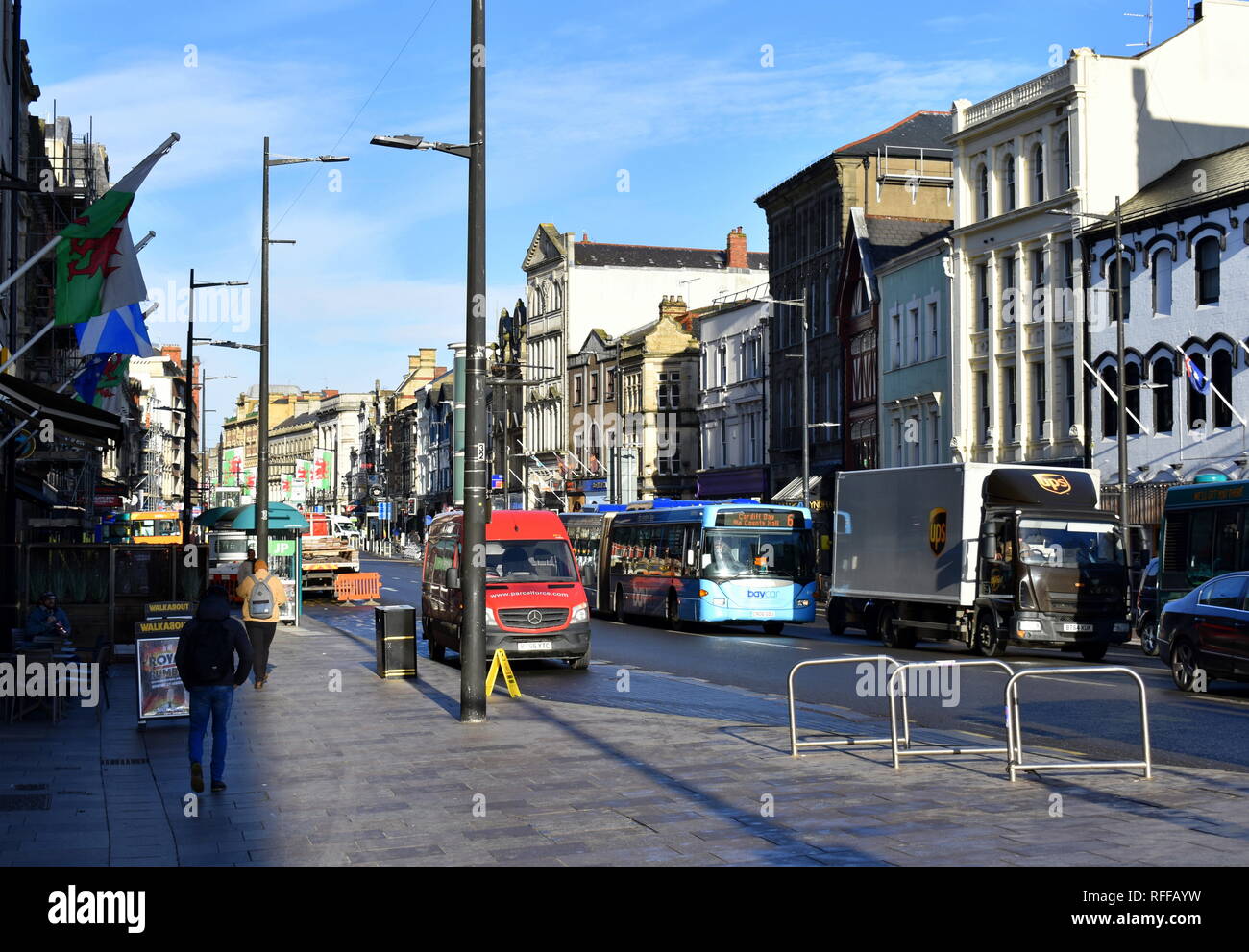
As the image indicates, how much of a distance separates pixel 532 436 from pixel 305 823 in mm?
97620

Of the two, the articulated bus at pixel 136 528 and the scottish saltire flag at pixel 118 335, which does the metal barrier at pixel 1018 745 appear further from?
the articulated bus at pixel 136 528

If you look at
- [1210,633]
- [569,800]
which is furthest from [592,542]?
[569,800]

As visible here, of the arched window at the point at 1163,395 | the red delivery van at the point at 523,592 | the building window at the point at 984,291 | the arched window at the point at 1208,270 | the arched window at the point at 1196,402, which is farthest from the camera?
the building window at the point at 984,291

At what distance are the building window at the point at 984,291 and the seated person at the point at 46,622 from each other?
3569 cm

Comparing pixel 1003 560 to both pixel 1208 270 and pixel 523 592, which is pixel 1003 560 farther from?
pixel 1208 270

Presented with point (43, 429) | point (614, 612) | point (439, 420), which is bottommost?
point (614, 612)

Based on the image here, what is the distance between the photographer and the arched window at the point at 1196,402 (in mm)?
40938

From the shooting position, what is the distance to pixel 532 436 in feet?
356

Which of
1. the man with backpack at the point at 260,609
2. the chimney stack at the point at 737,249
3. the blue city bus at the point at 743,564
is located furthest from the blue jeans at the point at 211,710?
the chimney stack at the point at 737,249

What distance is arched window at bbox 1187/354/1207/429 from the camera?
134ft

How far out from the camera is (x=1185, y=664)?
2116cm
